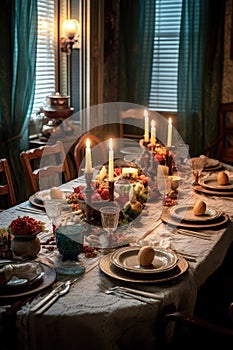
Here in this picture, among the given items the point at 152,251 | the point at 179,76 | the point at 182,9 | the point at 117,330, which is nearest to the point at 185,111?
the point at 179,76

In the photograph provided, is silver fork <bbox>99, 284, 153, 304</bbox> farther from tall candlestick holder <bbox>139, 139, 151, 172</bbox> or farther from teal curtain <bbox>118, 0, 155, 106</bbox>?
teal curtain <bbox>118, 0, 155, 106</bbox>

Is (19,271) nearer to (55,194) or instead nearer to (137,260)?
(137,260)

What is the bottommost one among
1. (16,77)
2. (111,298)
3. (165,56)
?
(111,298)

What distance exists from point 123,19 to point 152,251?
354 cm

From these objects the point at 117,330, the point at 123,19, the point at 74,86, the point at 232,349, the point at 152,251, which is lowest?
the point at 232,349

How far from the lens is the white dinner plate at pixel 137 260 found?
5.61ft

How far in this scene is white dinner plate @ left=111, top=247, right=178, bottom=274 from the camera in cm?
171

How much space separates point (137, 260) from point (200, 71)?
10.3 ft

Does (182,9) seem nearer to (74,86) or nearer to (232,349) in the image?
(74,86)

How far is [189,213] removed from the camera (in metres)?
2.38

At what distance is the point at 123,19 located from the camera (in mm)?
4855

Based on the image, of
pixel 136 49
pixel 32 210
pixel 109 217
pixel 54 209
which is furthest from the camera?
pixel 136 49

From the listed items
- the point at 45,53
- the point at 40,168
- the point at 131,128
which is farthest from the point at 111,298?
the point at 131,128

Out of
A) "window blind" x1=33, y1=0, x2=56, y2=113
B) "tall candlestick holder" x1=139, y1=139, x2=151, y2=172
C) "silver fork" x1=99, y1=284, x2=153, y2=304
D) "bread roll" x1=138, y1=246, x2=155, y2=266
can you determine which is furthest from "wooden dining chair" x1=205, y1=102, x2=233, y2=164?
"silver fork" x1=99, y1=284, x2=153, y2=304
